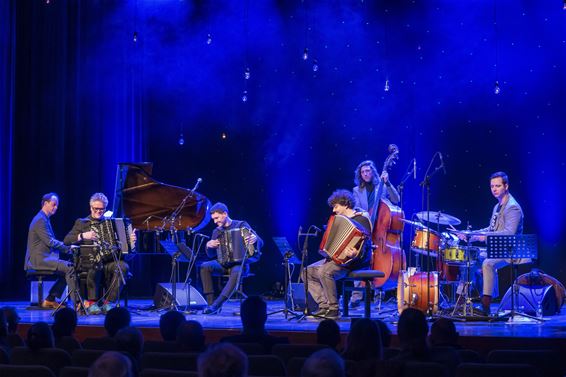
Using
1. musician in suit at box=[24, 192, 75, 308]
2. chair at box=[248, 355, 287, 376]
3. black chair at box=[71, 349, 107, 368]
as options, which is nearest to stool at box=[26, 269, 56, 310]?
musician in suit at box=[24, 192, 75, 308]

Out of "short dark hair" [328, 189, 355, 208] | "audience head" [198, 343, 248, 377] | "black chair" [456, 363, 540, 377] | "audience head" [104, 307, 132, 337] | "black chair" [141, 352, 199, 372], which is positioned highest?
"short dark hair" [328, 189, 355, 208]

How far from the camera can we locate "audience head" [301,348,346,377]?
3043 millimetres

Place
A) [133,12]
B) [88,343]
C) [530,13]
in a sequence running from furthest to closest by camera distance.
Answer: [133,12] → [530,13] → [88,343]

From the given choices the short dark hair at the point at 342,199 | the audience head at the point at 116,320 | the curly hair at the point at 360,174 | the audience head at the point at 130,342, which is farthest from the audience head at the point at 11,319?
the curly hair at the point at 360,174

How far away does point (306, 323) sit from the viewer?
859cm

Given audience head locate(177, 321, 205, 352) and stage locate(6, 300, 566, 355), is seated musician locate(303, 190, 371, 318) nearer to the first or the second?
stage locate(6, 300, 566, 355)

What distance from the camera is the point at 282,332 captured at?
24.5ft

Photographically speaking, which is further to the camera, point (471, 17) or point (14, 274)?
point (14, 274)

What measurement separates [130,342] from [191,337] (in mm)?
439

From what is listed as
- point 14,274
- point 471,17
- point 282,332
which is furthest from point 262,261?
point 282,332

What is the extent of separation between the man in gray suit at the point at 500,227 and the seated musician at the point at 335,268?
1.29m

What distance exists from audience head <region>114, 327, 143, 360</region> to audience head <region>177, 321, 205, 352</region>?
34 centimetres

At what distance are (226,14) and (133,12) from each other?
1.64 m

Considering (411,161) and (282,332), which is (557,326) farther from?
(411,161)
